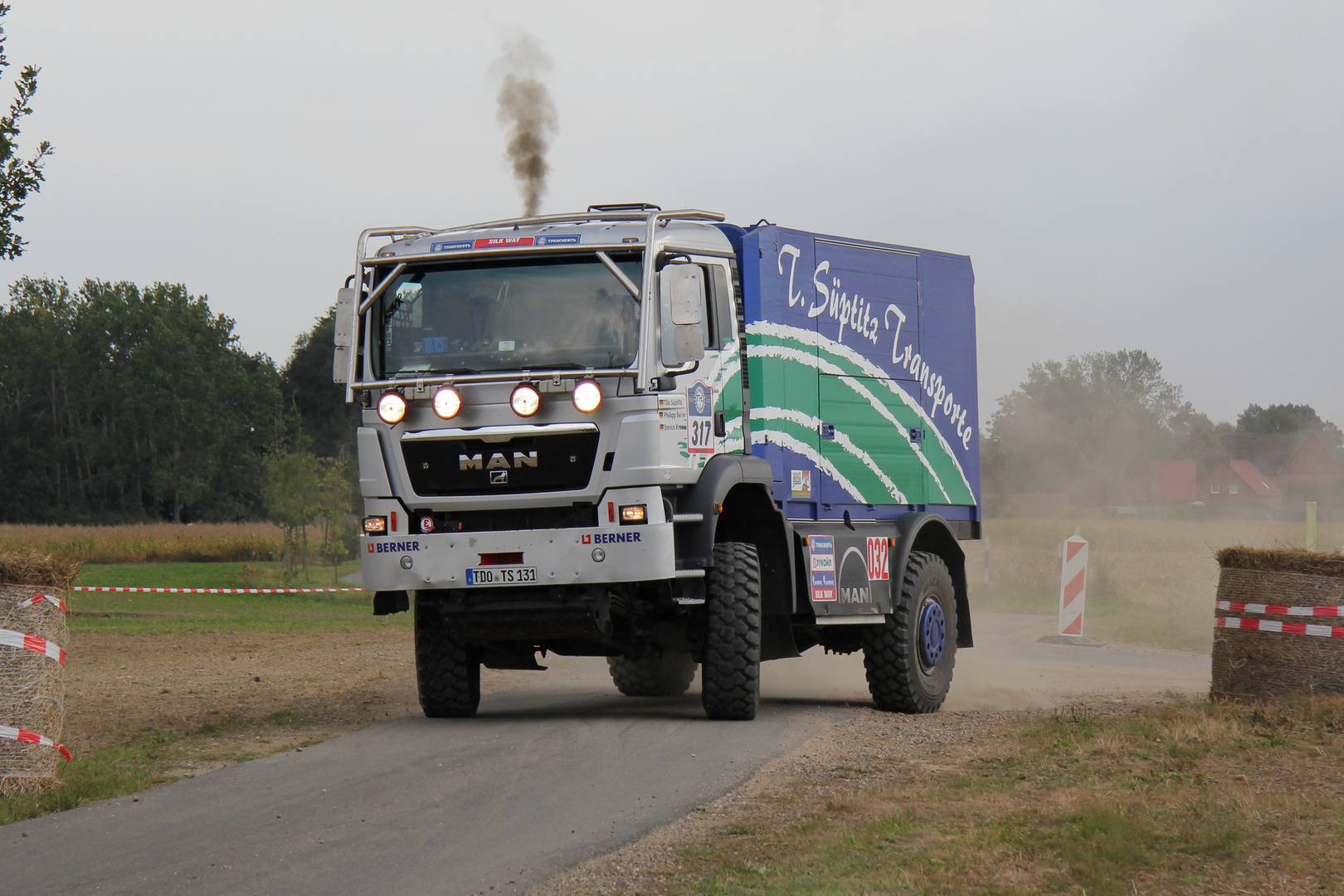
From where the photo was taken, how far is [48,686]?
828cm

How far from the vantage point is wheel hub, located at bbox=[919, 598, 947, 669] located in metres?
12.7

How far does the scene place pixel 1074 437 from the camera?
54.9m

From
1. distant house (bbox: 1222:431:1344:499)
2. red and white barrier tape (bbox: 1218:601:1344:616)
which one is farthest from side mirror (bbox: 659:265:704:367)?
distant house (bbox: 1222:431:1344:499)

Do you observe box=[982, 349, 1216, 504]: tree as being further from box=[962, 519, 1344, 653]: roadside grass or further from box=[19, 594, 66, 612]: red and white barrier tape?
box=[19, 594, 66, 612]: red and white barrier tape

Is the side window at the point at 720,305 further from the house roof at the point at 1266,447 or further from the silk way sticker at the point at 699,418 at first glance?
the house roof at the point at 1266,447

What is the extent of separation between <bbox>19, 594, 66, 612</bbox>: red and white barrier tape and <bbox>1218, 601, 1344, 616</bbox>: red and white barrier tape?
8.35 metres

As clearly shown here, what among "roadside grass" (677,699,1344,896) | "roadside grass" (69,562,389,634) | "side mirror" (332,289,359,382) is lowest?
"roadside grass" (69,562,389,634)

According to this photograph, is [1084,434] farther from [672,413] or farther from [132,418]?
[132,418]

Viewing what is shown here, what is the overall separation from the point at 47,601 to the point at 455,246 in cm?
372

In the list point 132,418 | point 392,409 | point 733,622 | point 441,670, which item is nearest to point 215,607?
point 441,670

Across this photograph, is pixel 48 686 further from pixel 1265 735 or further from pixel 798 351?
pixel 1265 735

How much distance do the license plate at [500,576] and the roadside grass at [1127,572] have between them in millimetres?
6114

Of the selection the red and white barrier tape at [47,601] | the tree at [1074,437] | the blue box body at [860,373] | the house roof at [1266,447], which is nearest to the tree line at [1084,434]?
the tree at [1074,437]

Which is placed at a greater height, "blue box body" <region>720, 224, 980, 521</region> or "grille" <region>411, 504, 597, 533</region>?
"blue box body" <region>720, 224, 980, 521</region>
